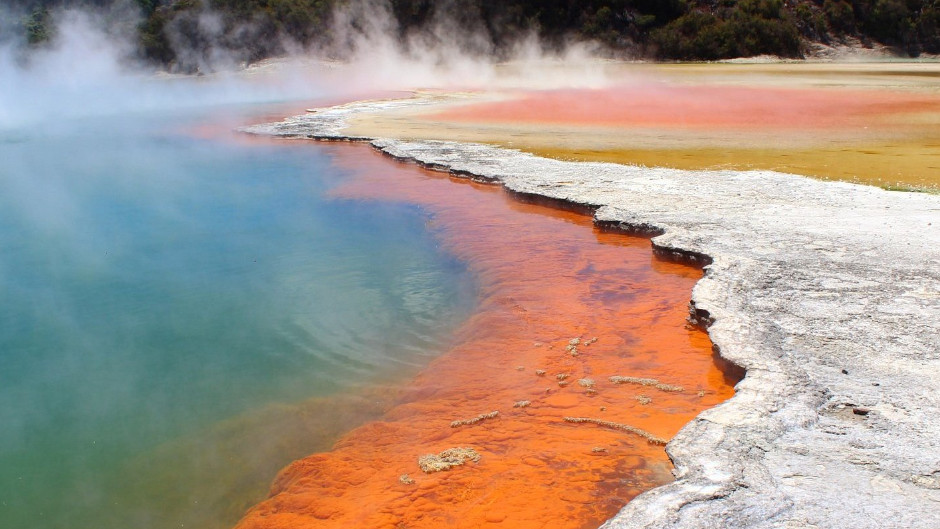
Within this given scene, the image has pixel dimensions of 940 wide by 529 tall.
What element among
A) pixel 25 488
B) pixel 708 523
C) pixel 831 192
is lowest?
pixel 25 488

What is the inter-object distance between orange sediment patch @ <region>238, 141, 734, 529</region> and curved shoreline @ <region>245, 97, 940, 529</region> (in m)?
0.27

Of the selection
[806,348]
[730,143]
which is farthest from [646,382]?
[730,143]

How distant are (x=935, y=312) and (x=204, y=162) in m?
9.28

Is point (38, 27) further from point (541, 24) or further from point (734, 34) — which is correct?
point (734, 34)

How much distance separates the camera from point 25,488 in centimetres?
311

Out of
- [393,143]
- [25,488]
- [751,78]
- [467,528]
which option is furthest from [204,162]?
[751,78]

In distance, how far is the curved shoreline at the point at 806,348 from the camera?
2238 mm

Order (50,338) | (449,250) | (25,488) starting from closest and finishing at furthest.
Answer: (25,488) → (50,338) → (449,250)

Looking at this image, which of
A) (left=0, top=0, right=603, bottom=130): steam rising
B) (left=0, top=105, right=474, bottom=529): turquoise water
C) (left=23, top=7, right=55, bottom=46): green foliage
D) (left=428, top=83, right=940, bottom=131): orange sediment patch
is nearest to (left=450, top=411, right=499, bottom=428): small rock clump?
(left=0, top=105, right=474, bottom=529): turquoise water

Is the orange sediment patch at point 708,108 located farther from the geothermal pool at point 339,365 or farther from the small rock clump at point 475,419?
the small rock clump at point 475,419

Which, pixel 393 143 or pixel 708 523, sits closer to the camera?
pixel 708 523

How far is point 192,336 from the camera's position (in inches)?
A: 178

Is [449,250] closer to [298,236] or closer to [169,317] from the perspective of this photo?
[298,236]

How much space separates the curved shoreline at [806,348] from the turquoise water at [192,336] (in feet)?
5.28
